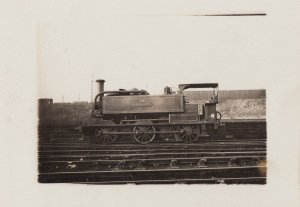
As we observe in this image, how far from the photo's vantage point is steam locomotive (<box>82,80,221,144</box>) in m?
3.98

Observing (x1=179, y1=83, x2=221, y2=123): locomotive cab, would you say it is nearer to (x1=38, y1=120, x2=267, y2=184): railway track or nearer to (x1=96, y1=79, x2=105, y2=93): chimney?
(x1=38, y1=120, x2=267, y2=184): railway track

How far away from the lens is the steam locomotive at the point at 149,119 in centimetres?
398

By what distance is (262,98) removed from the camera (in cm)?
293

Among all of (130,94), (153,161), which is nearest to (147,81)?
(130,94)

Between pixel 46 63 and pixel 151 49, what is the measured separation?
859 mm

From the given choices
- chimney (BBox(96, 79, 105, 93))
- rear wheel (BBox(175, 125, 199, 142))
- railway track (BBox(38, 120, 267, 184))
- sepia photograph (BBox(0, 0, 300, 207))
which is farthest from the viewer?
rear wheel (BBox(175, 125, 199, 142))

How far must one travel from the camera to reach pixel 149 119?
406 cm

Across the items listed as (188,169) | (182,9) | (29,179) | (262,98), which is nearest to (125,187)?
(188,169)

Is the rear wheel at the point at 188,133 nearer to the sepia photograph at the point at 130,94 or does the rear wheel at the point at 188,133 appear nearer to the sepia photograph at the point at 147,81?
the sepia photograph at the point at 130,94

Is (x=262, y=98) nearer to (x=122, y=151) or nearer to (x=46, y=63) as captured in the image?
(x=122, y=151)

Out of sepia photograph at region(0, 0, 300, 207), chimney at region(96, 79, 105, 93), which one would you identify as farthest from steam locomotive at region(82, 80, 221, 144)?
sepia photograph at region(0, 0, 300, 207)

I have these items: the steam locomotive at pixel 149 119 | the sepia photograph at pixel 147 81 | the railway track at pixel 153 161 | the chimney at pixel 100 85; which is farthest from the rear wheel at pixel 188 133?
the chimney at pixel 100 85

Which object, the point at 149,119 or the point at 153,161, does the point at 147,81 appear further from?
the point at 149,119

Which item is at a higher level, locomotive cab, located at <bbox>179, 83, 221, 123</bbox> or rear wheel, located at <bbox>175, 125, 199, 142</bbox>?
locomotive cab, located at <bbox>179, 83, 221, 123</bbox>
